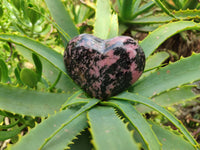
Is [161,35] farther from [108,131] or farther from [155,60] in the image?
[108,131]

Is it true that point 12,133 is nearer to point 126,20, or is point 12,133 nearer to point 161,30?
point 161,30

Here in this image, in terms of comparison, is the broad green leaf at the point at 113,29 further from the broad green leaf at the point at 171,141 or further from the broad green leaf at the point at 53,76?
the broad green leaf at the point at 171,141

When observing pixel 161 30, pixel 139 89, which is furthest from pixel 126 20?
pixel 139 89

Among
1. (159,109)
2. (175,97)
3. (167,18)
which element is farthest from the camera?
(167,18)

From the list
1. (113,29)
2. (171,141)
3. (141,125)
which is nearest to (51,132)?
(141,125)

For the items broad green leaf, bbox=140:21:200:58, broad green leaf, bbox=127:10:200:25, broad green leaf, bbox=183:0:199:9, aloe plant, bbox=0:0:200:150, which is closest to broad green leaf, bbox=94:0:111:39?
aloe plant, bbox=0:0:200:150

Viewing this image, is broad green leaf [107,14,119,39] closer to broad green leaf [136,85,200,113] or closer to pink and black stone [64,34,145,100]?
pink and black stone [64,34,145,100]
